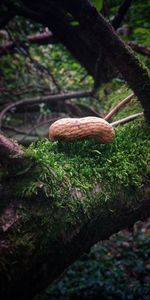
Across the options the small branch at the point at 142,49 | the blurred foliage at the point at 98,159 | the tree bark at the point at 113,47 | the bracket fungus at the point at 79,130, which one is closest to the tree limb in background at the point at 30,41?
the blurred foliage at the point at 98,159

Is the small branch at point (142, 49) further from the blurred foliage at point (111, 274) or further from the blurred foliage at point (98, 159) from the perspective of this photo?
the blurred foliage at point (111, 274)

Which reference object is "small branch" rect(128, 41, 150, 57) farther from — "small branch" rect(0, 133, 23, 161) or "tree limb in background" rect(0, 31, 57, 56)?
"small branch" rect(0, 133, 23, 161)

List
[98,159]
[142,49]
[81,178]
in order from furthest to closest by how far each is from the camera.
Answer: [142,49]
[98,159]
[81,178]

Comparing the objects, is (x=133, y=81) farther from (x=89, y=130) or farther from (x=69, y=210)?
(x=69, y=210)

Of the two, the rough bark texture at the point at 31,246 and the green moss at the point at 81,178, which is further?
the green moss at the point at 81,178

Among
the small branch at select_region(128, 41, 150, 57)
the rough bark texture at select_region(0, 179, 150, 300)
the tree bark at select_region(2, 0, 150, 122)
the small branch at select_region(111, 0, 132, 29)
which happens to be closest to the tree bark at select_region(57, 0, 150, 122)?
the tree bark at select_region(2, 0, 150, 122)

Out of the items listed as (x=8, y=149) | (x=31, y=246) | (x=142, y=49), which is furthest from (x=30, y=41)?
(x=31, y=246)

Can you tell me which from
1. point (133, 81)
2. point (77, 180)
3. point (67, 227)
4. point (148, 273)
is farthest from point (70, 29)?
point (148, 273)

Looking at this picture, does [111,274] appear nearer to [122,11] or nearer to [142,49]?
A: [142,49]

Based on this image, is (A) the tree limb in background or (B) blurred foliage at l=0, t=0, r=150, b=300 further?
(A) the tree limb in background
